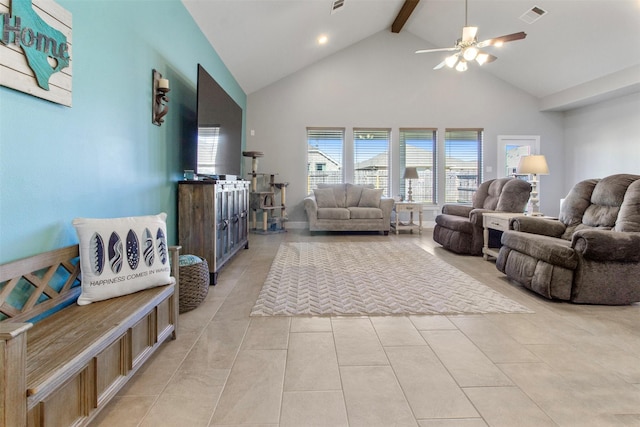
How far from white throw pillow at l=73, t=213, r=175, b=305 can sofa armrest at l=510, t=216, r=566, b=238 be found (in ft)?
10.7

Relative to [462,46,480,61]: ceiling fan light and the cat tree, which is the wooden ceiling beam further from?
the cat tree

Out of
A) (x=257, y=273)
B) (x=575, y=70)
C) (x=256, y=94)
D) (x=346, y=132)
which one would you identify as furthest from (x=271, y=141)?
(x=575, y=70)

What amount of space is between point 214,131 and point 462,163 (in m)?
5.76

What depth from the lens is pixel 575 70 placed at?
5.93 m

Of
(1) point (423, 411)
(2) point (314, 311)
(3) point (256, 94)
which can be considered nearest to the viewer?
(1) point (423, 411)

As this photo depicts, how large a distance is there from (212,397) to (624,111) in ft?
25.7

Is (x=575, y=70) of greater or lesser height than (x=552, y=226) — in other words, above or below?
above

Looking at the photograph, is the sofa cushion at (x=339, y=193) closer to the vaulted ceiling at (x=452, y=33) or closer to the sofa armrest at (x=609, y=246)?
the vaulted ceiling at (x=452, y=33)

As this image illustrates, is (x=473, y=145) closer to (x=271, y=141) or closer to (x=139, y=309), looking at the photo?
(x=271, y=141)

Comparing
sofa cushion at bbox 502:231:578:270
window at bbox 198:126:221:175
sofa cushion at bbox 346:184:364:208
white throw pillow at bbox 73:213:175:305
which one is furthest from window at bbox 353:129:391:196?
white throw pillow at bbox 73:213:175:305

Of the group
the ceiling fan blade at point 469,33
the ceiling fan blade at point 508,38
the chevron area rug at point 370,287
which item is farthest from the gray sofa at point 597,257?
the ceiling fan blade at point 469,33

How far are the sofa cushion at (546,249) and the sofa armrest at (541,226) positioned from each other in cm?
21

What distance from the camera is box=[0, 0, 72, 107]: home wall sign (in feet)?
4.40

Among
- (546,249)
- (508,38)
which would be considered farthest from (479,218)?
(508,38)
